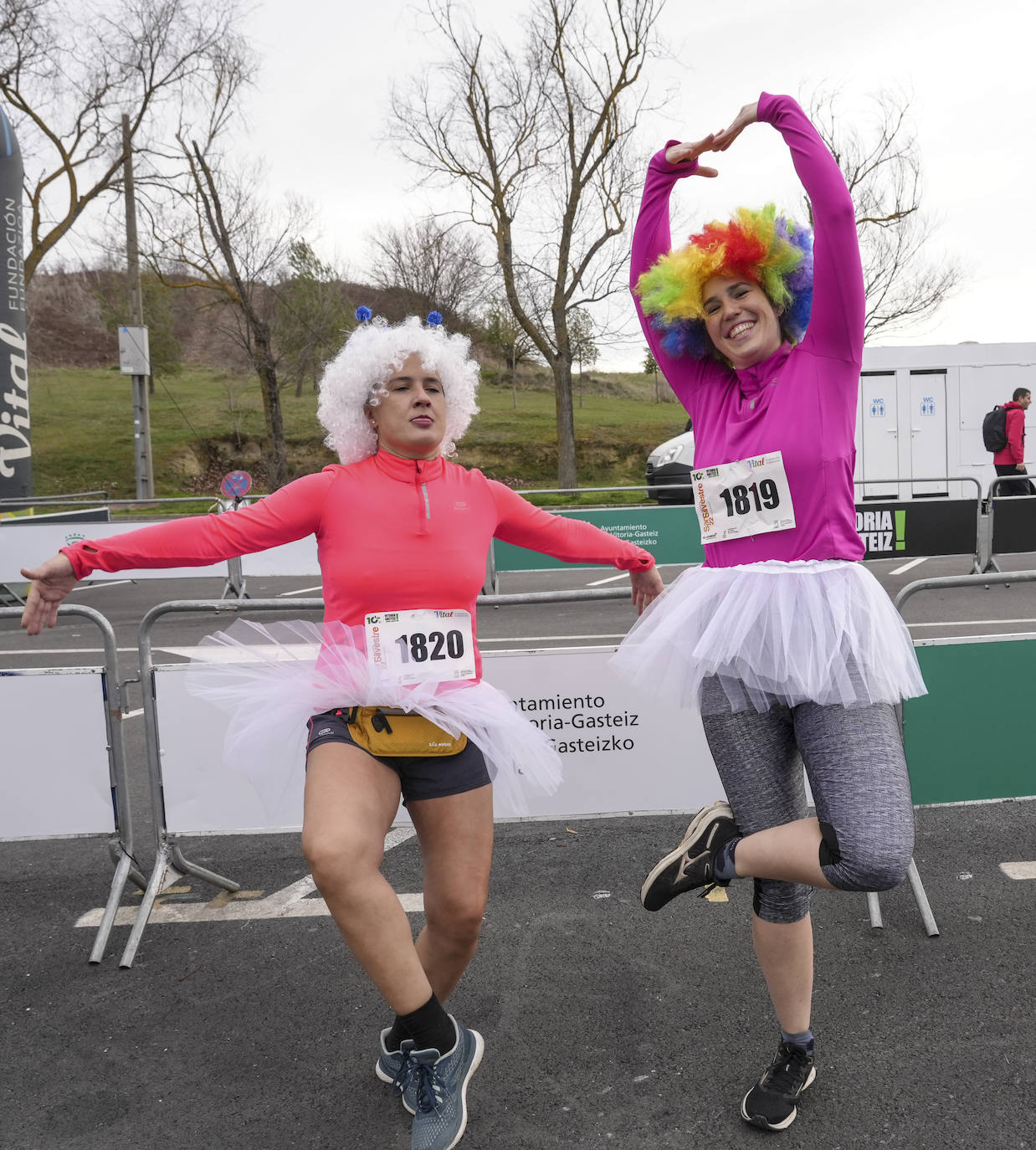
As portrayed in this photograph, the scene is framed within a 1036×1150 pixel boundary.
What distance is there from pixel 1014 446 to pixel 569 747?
1393cm

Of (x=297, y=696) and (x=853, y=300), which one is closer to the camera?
(x=853, y=300)

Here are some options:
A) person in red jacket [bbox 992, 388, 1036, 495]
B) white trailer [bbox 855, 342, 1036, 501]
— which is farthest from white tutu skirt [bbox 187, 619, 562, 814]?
white trailer [bbox 855, 342, 1036, 501]

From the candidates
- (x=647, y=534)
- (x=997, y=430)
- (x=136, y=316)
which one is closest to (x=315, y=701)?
(x=647, y=534)

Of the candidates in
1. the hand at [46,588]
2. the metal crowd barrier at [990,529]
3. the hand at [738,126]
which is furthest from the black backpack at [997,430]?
the hand at [46,588]

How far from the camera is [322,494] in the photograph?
2604mm

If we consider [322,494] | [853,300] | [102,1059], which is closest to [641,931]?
[102,1059]

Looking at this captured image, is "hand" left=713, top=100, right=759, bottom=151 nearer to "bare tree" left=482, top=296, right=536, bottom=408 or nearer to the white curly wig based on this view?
the white curly wig

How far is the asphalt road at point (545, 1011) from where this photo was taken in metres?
2.56

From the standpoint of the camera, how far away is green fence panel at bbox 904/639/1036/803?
3.75 m

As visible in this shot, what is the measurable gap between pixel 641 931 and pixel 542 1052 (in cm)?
84

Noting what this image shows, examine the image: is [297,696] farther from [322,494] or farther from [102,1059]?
[102,1059]

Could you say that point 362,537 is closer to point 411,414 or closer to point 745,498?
point 411,414

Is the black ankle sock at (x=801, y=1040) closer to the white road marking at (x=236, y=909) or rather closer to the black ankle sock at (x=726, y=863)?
the black ankle sock at (x=726, y=863)

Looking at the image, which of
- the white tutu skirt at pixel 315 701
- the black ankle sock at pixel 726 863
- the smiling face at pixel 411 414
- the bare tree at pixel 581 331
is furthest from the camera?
the bare tree at pixel 581 331
